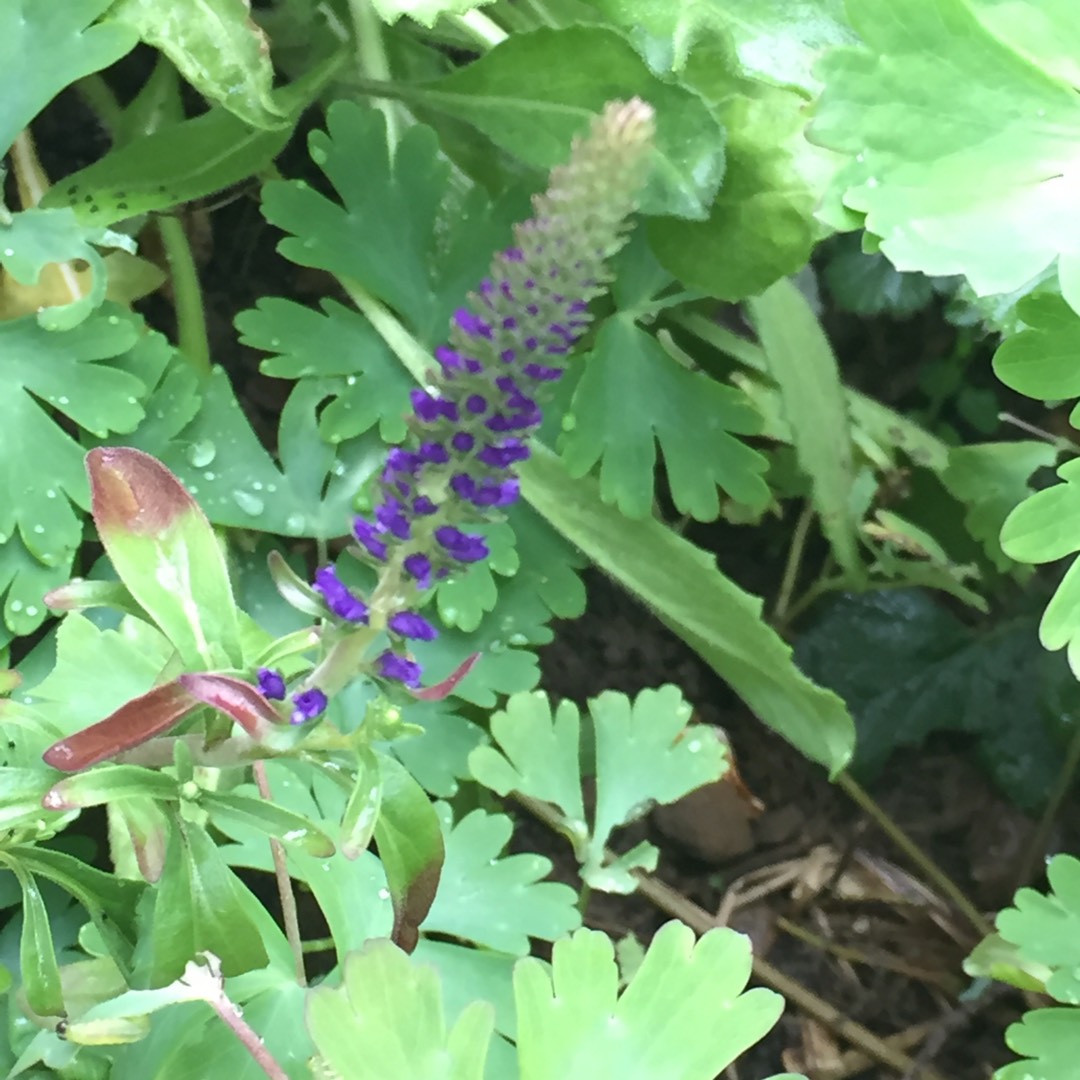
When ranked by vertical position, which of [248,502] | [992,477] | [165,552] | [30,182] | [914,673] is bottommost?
[914,673]

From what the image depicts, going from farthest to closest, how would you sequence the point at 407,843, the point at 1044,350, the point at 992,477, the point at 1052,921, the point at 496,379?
the point at 992,477 < the point at 1052,921 < the point at 1044,350 < the point at 407,843 < the point at 496,379

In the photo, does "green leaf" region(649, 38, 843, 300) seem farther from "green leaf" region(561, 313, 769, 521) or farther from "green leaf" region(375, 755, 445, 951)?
"green leaf" region(375, 755, 445, 951)

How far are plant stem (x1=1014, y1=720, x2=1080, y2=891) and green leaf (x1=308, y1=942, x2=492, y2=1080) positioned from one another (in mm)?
688

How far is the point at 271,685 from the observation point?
52 centimetres

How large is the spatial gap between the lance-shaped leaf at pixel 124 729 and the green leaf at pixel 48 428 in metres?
0.27

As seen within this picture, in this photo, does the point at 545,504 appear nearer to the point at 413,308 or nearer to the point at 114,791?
the point at 413,308

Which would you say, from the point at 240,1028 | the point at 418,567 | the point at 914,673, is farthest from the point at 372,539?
the point at 914,673

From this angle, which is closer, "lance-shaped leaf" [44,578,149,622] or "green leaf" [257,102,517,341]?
"lance-shaped leaf" [44,578,149,622]

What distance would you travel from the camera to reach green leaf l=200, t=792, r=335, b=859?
52cm

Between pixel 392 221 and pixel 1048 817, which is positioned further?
pixel 1048 817

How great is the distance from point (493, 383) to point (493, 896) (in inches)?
16.8

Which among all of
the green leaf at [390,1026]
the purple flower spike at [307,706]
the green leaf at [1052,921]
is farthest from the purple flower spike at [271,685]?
the green leaf at [1052,921]

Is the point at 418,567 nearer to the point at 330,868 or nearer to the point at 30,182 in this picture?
the point at 330,868

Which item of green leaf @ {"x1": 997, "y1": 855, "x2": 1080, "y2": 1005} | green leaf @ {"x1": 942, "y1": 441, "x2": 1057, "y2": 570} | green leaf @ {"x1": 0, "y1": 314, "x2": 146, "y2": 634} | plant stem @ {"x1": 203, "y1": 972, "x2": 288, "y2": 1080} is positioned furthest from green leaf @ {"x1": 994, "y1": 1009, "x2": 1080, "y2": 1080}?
green leaf @ {"x1": 0, "y1": 314, "x2": 146, "y2": 634}
